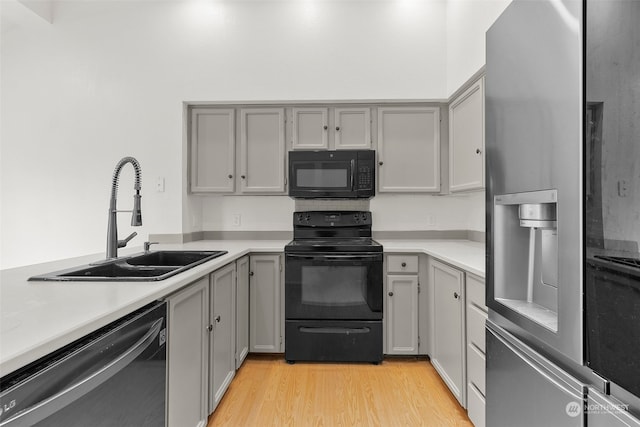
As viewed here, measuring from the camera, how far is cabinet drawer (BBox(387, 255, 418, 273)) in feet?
8.07

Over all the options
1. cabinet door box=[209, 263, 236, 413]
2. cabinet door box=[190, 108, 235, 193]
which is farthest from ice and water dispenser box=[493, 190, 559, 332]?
cabinet door box=[190, 108, 235, 193]

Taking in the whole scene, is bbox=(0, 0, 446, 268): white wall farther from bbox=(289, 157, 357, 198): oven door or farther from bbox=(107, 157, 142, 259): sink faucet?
bbox=(107, 157, 142, 259): sink faucet

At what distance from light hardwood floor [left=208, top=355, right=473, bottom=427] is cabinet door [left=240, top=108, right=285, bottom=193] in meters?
1.38

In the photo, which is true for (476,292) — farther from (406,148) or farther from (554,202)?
(406,148)

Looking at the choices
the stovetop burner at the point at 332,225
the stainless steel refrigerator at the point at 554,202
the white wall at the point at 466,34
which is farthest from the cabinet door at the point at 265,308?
the white wall at the point at 466,34

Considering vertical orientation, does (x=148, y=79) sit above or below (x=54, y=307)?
above

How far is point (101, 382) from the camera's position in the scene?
850 mm

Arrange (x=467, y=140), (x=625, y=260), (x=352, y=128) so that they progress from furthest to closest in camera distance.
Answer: (x=352, y=128) → (x=467, y=140) → (x=625, y=260)

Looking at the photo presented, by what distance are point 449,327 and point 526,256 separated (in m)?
1.16

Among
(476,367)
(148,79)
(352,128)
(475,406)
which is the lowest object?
(475,406)

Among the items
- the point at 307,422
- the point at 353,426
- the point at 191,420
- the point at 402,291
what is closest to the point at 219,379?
the point at 191,420

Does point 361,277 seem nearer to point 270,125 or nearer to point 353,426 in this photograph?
point 353,426

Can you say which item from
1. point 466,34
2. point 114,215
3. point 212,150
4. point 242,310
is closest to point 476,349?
point 242,310

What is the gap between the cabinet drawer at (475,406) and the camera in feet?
5.21
